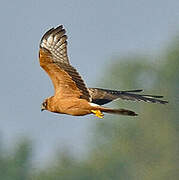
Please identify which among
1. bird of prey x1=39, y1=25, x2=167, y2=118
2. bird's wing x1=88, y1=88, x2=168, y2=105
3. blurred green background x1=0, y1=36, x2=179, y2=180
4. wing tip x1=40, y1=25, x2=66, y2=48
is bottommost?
blurred green background x1=0, y1=36, x2=179, y2=180

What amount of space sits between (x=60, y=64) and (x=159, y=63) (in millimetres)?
36021

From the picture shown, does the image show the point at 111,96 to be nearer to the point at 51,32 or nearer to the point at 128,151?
the point at 51,32

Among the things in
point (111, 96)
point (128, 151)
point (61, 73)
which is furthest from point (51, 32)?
point (128, 151)

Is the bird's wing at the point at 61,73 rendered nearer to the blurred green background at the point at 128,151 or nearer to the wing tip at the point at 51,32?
the wing tip at the point at 51,32

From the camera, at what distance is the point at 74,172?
1538 inches

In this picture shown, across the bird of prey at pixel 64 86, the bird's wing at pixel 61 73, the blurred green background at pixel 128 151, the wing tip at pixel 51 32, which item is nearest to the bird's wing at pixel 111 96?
the bird of prey at pixel 64 86

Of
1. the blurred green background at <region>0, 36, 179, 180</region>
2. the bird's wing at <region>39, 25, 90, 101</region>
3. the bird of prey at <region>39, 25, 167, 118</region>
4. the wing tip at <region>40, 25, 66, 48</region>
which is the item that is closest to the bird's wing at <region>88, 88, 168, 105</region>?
the bird of prey at <region>39, 25, 167, 118</region>

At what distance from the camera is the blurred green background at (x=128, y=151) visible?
120ft

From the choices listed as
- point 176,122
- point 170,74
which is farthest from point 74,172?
point 170,74

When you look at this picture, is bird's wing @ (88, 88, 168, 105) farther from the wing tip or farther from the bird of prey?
the wing tip

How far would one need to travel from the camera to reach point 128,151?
38.2 metres

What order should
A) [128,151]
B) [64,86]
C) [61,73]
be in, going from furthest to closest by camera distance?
[128,151], [64,86], [61,73]

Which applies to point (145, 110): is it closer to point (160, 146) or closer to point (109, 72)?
point (160, 146)

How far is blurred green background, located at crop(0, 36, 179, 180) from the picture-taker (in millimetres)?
36594
